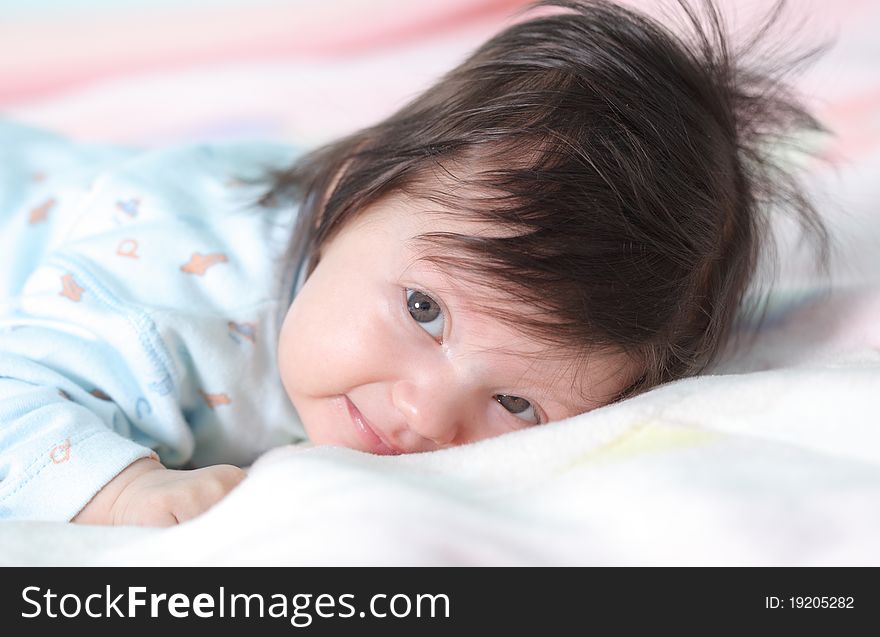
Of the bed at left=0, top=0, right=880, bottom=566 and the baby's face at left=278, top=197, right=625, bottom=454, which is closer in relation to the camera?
the bed at left=0, top=0, right=880, bottom=566

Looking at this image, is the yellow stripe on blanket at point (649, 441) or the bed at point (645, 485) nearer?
the bed at point (645, 485)

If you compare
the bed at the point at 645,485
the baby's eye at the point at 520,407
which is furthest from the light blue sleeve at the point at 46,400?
the baby's eye at the point at 520,407

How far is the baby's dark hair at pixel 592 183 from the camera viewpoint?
96 cm

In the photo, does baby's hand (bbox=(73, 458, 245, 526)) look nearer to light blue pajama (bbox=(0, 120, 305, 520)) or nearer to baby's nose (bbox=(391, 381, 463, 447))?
light blue pajama (bbox=(0, 120, 305, 520))

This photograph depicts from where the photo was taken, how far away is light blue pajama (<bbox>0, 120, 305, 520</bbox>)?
96 cm

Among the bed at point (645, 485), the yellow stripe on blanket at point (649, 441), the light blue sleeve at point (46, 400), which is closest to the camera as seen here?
the bed at point (645, 485)

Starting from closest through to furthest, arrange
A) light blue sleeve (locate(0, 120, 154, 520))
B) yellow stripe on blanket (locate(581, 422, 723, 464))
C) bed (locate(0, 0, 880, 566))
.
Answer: bed (locate(0, 0, 880, 566))
yellow stripe on blanket (locate(581, 422, 723, 464))
light blue sleeve (locate(0, 120, 154, 520))

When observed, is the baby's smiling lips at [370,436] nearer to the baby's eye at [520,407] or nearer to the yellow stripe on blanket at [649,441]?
the baby's eye at [520,407]

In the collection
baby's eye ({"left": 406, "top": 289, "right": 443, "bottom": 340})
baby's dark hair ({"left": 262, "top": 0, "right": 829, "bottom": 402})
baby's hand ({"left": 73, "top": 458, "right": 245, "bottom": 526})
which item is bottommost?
baby's hand ({"left": 73, "top": 458, "right": 245, "bottom": 526})

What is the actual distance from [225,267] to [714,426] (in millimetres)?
669

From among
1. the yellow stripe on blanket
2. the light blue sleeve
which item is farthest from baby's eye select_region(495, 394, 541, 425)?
the light blue sleeve

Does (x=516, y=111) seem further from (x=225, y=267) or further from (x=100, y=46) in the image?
(x=100, y=46)

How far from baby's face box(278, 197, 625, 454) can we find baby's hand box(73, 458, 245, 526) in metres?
0.15
